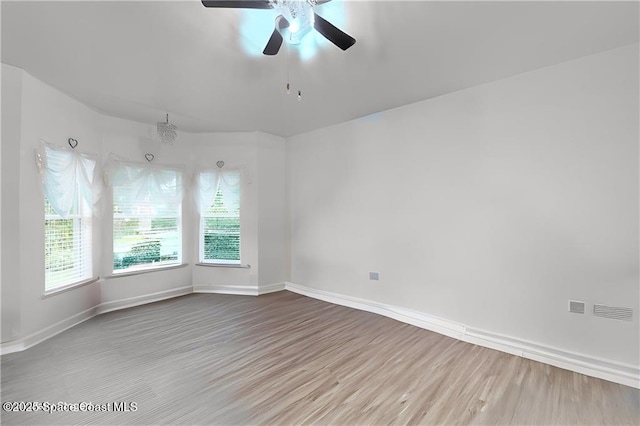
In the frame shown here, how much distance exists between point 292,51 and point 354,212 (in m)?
2.28

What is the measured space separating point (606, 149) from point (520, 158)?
0.58 meters

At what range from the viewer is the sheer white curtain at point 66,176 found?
9.45ft

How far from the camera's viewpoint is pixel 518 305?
264 cm

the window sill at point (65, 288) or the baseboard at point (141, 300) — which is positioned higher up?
the window sill at point (65, 288)

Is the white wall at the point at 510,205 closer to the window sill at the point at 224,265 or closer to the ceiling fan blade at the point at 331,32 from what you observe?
the window sill at the point at 224,265

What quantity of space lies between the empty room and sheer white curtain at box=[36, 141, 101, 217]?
0.03m

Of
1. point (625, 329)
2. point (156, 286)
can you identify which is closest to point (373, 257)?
point (625, 329)

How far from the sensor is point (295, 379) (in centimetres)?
219

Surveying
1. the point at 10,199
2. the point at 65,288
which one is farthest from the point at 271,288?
the point at 10,199

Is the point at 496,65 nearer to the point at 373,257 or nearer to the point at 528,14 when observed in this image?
the point at 528,14

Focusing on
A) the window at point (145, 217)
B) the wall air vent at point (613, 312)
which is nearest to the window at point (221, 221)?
the window at point (145, 217)

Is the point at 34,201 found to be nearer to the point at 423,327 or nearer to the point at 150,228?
the point at 150,228

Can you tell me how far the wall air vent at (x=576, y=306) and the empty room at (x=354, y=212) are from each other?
0.01 meters

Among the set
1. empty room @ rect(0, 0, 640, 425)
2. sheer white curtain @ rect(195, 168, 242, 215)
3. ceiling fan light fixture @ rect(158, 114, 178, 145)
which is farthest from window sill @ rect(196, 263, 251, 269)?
ceiling fan light fixture @ rect(158, 114, 178, 145)
